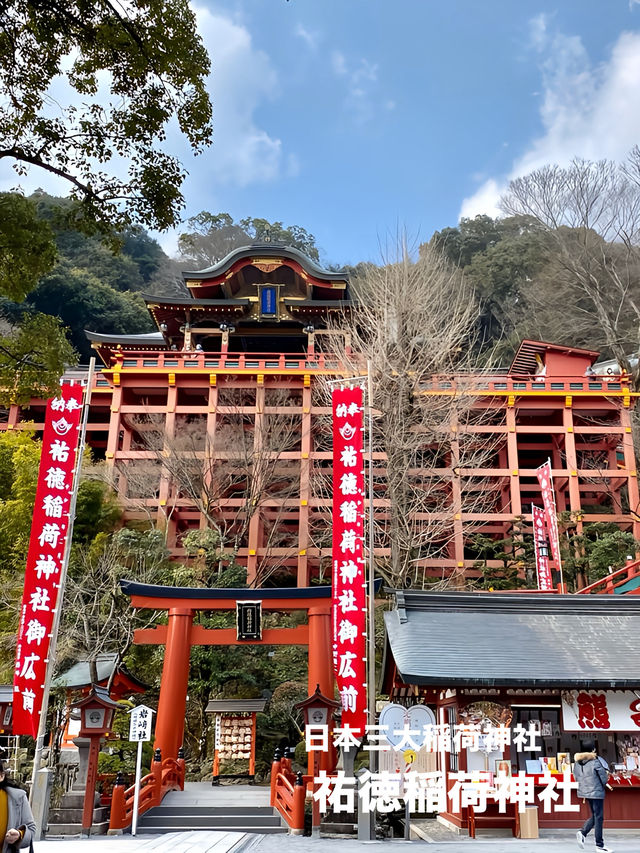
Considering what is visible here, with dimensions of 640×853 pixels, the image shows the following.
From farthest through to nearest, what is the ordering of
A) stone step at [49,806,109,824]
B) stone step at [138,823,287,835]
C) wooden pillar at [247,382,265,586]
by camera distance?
wooden pillar at [247,382,265,586] → stone step at [138,823,287,835] → stone step at [49,806,109,824]

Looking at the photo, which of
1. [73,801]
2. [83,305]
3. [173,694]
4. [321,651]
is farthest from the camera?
[83,305]

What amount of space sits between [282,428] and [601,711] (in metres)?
15.7

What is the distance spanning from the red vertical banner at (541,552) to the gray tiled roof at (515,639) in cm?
676

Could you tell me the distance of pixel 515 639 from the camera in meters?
11.2

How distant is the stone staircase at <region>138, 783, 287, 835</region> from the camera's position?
1127cm

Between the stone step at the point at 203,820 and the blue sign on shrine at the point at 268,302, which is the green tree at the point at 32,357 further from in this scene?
the blue sign on shrine at the point at 268,302

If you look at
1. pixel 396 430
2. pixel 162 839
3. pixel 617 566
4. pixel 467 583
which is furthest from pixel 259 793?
pixel 617 566

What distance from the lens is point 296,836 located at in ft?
32.7

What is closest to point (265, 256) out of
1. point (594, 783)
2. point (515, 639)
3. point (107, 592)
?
point (107, 592)

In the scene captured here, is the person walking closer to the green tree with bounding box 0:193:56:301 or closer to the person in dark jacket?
the green tree with bounding box 0:193:56:301

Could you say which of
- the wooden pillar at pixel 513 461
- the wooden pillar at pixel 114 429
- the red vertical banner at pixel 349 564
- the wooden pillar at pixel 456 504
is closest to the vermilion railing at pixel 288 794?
the red vertical banner at pixel 349 564

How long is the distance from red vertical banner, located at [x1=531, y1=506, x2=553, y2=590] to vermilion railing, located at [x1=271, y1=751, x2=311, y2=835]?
31.0ft

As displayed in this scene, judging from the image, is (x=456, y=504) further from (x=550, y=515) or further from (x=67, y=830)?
(x=67, y=830)

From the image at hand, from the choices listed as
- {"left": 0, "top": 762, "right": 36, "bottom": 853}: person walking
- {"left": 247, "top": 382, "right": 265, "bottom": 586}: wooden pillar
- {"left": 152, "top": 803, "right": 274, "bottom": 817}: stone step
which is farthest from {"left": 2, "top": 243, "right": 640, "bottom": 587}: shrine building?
{"left": 0, "top": 762, "right": 36, "bottom": 853}: person walking
